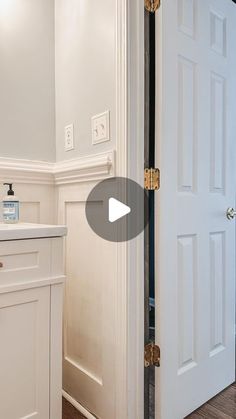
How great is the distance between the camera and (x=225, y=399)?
1.50 m

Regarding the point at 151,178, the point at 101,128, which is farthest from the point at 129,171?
the point at 101,128

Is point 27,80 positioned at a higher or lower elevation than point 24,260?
higher

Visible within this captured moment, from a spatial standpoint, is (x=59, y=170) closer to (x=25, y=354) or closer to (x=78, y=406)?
(x=25, y=354)

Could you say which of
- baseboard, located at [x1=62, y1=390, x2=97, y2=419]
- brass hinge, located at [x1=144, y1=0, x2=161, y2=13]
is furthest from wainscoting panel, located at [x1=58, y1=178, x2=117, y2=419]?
brass hinge, located at [x1=144, y1=0, x2=161, y2=13]

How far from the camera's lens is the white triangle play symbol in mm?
1227

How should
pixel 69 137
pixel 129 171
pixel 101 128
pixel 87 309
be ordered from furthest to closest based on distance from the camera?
pixel 69 137
pixel 87 309
pixel 101 128
pixel 129 171

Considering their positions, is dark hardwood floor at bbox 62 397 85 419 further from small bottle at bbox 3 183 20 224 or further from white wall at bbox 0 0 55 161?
white wall at bbox 0 0 55 161

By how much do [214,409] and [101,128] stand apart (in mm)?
1377

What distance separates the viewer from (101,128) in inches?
51.7

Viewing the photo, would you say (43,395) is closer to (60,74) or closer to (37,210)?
(37,210)

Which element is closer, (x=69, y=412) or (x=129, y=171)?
(x=129, y=171)

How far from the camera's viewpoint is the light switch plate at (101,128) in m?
1.28

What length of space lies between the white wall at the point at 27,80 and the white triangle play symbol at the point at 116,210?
0.55m

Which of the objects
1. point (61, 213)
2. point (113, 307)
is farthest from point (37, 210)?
point (113, 307)
